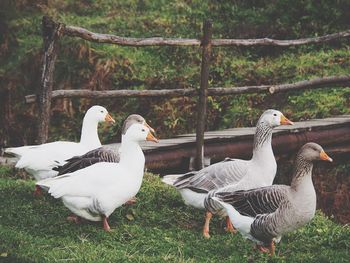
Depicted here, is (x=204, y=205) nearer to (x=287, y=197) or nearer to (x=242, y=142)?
(x=287, y=197)

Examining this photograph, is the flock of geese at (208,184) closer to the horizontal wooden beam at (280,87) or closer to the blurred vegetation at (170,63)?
the horizontal wooden beam at (280,87)

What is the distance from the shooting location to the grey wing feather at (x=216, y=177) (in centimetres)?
817

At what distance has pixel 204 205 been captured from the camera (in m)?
8.19

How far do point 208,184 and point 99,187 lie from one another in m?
1.13

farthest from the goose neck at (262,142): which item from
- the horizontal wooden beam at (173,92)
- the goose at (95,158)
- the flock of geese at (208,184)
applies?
the horizontal wooden beam at (173,92)

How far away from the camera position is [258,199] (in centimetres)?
739

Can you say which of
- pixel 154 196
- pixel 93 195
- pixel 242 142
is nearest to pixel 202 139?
pixel 242 142

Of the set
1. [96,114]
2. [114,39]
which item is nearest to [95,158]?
[96,114]

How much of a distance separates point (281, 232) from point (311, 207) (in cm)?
34

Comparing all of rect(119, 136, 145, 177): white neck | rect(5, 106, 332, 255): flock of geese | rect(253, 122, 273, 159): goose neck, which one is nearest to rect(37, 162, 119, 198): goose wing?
rect(5, 106, 332, 255): flock of geese

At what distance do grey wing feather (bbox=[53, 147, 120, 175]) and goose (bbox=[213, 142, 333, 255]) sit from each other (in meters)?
1.54

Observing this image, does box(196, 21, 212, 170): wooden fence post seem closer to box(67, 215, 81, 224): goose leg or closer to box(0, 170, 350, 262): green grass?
box(0, 170, 350, 262): green grass

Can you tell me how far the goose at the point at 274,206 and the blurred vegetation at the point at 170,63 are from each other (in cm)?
564

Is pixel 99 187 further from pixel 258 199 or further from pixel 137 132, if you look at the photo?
pixel 258 199
